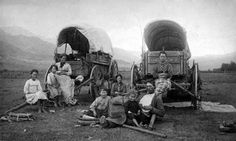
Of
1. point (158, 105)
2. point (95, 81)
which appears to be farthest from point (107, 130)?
point (95, 81)

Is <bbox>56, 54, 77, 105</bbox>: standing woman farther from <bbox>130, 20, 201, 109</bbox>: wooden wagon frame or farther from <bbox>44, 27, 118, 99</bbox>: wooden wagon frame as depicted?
<bbox>130, 20, 201, 109</bbox>: wooden wagon frame

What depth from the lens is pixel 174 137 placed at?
4461 mm

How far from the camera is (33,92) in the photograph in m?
6.84

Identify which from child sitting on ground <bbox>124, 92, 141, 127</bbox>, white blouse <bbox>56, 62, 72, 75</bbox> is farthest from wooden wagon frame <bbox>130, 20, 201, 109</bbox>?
white blouse <bbox>56, 62, 72, 75</bbox>

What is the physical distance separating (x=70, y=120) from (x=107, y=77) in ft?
16.2

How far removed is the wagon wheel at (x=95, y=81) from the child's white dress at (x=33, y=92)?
242cm

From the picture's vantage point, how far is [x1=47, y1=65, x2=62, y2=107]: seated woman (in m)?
7.80

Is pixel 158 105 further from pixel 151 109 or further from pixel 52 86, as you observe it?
pixel 52 86

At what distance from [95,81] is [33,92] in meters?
2.95

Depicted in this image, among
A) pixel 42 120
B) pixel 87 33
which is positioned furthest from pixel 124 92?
pixel 87 33

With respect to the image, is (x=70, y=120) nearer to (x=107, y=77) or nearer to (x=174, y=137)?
(x=174, y=137)

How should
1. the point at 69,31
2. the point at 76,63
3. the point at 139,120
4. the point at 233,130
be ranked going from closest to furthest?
the point at 233,130 → the point at 139,120 → the point at 76,63 → the point at 69,31

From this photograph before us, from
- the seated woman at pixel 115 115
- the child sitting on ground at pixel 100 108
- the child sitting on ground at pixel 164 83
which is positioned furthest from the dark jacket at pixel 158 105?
the child sitting on ground at pixel 100 108

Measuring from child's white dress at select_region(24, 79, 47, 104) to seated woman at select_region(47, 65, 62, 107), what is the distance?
34.8 inches
